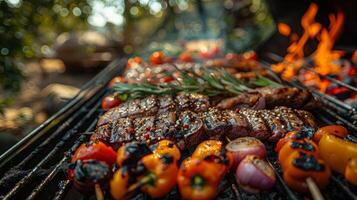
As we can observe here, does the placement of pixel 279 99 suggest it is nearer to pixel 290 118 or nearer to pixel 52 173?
pixel 290 118

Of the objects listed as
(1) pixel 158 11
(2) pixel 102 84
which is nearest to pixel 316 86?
(2) pixel 102 84

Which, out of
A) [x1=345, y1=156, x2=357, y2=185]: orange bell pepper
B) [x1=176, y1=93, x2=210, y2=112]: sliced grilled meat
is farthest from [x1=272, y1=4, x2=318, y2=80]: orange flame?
[x1=345, y1=156, x2=357, y2=185]: orange bell pepper

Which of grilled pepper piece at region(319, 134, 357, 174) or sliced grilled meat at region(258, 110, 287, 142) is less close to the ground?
sliced grilled meat at region(258, 110, 287, 142)

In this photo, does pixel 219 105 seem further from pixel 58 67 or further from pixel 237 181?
pixel 58 67

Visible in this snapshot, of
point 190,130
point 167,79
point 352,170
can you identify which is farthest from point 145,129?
point 352,170

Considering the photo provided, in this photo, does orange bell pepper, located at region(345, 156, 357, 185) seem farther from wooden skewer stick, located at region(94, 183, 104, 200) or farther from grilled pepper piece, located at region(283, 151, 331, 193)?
wooden skewer stick, located at region(94, 183, 104, 200)

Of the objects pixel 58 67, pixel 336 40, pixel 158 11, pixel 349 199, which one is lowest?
pixel 349 199
